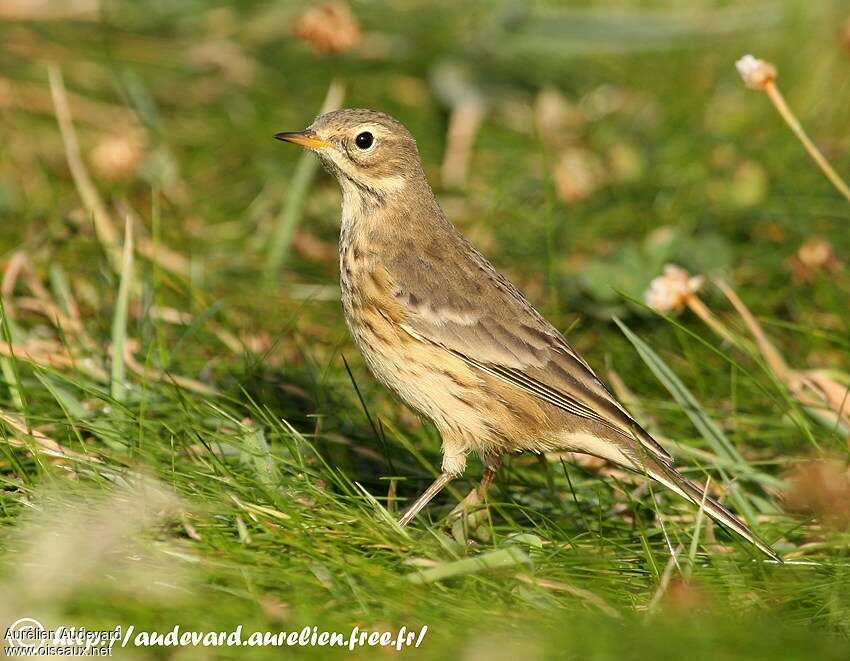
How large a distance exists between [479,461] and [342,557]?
1600 mm

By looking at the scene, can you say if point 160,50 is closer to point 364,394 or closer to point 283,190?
point 283,190

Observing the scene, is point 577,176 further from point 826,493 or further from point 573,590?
point 573,590

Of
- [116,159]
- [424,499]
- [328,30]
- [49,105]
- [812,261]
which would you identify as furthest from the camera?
[49,105]

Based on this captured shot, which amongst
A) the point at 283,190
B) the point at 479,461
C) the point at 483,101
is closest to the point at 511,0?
the point at 483,101

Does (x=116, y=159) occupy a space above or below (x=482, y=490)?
above

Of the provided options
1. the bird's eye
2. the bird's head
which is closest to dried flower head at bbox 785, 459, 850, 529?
the bird's head

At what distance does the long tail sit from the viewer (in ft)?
14.4

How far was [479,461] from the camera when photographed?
5.64 meters

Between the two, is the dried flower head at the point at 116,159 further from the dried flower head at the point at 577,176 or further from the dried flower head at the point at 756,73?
the dried flower head at the point at 756,73

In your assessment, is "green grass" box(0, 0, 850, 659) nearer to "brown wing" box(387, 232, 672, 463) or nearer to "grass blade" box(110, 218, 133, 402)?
"grass blade" box(110, 218, 133, 402)

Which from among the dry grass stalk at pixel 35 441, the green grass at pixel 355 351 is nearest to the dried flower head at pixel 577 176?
the green grass at pixel 355 351

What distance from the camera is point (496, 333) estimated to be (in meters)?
5.13

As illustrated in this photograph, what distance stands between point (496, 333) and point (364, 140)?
112cm

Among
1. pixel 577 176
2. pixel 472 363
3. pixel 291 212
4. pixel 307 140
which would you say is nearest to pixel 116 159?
pixel 291 212
